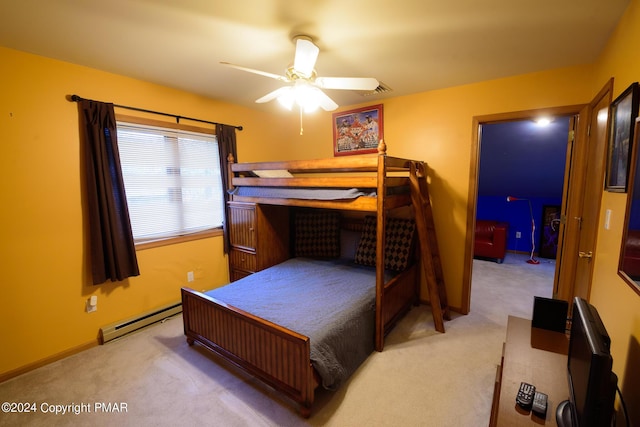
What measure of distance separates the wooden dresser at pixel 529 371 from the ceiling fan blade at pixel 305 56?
202 cm

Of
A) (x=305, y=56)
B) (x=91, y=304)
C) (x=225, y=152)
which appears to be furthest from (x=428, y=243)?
(x=91, y=304)

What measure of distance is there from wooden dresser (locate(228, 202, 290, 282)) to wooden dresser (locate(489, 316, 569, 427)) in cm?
237

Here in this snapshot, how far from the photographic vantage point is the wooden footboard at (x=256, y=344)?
1.66 m

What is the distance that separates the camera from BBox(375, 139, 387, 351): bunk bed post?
2068 millimetres

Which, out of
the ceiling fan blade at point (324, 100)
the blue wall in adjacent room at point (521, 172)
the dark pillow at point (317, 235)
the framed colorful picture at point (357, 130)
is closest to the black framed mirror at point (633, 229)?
the ceiling fan blade at point (324, 100)

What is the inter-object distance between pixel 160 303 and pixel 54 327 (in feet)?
2.69

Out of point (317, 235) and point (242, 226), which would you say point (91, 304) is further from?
point (317, 235)

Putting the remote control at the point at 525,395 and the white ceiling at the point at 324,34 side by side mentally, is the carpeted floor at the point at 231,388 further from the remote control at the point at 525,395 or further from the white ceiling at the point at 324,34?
the white ceiling at the point at 324,34

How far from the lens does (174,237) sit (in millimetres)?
3008

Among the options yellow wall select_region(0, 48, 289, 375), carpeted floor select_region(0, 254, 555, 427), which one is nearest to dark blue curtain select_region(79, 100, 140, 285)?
yellow wall select_region(0, 48, 289, 375)

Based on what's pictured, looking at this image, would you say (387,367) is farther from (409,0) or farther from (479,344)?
(409,0)

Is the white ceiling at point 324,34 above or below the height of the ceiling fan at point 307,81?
above

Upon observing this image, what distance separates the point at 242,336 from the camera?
195 centimetres

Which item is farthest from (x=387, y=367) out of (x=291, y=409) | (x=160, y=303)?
(x=160, y=303)
